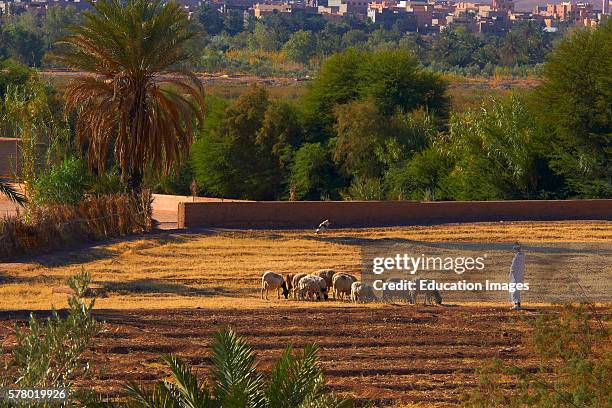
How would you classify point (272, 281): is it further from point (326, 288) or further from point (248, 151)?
point (248, 151)

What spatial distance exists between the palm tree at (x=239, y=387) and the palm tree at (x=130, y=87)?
16.5m

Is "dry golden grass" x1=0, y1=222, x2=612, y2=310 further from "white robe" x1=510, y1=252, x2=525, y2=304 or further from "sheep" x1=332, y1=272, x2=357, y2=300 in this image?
"white robe" x1=510, y1=252, x2=525, y2=304

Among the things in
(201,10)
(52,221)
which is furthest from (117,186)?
(201,10)

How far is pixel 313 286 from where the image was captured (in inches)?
776

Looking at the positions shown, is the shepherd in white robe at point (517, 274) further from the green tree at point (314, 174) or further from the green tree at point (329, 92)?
the green tree at point (329, 92)

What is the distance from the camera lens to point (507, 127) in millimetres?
33156

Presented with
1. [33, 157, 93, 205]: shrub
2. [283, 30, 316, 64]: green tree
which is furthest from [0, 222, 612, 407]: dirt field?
[283, 30, 316, 64]: green tree

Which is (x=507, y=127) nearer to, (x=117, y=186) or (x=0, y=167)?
(x=117, y=186)

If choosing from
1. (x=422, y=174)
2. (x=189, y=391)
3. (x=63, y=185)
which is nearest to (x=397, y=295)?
(x=63, y=185)

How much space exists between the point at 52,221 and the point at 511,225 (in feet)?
32.1

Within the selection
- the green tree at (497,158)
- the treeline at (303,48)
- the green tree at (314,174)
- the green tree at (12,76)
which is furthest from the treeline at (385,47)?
the green tree at (497,158)

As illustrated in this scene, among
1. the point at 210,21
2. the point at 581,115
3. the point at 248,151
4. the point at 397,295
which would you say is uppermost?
the point at 210,21

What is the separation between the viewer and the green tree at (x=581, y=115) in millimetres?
31531

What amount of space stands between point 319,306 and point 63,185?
9101mm
